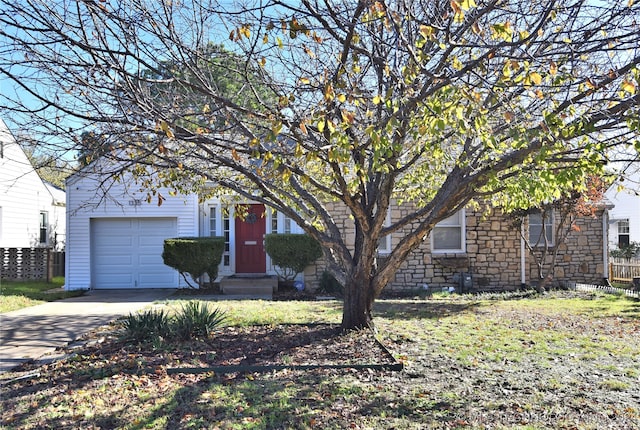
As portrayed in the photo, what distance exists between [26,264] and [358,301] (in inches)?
648

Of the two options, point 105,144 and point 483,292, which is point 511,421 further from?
point 483,292

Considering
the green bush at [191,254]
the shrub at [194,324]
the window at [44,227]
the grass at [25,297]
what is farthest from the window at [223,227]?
the window at [44,227]

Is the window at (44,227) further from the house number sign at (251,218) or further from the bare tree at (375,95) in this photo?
the bare tree at (375,95)

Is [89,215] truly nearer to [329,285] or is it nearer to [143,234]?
[143,234]

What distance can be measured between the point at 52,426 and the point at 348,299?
4.29m

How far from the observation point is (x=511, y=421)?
4.36 m

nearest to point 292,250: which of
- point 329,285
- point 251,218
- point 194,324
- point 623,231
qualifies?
point 329,285

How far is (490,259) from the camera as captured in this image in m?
15.6

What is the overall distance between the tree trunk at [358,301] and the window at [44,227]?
19.2 metres

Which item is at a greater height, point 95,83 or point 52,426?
point 95,83

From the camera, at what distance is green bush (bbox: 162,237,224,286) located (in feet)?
46.4

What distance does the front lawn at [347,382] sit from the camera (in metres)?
4.43

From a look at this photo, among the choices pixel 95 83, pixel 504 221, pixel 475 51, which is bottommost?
pixel 504 221

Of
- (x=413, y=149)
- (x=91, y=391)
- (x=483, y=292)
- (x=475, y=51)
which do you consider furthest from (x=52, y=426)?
(x=483, y=292)
